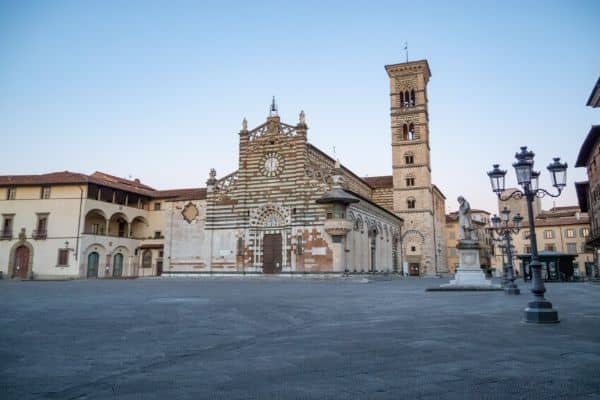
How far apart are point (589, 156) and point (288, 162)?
82.7ft

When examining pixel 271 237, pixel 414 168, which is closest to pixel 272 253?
pixel 271 237

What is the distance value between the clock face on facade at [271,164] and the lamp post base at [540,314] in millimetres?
28391

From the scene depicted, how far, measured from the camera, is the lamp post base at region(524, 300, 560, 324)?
322 inches

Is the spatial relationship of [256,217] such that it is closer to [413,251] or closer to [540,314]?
[413,251]

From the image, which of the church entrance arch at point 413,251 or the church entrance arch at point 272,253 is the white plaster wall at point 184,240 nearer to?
the church entrance arch at point 272,253

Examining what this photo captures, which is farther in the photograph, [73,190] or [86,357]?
[73,190]

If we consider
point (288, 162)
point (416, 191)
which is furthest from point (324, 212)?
point (416, 191)

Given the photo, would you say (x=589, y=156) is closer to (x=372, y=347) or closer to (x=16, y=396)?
(x=372, y=347)

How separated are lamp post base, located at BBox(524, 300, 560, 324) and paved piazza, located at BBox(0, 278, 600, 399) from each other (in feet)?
0.87

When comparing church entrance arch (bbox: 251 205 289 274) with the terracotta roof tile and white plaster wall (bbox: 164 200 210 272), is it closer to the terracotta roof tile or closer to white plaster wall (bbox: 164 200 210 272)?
white plaster wall (bbox: 164 200 210 272)

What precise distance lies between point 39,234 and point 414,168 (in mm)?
37932

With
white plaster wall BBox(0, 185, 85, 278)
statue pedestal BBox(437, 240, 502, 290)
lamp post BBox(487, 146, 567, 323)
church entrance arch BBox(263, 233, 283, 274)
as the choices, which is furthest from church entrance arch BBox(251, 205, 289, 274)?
lamp post BBox(487, 146, 567, 323)

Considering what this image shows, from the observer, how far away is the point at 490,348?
19.1 feet

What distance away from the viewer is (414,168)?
50125 mm
